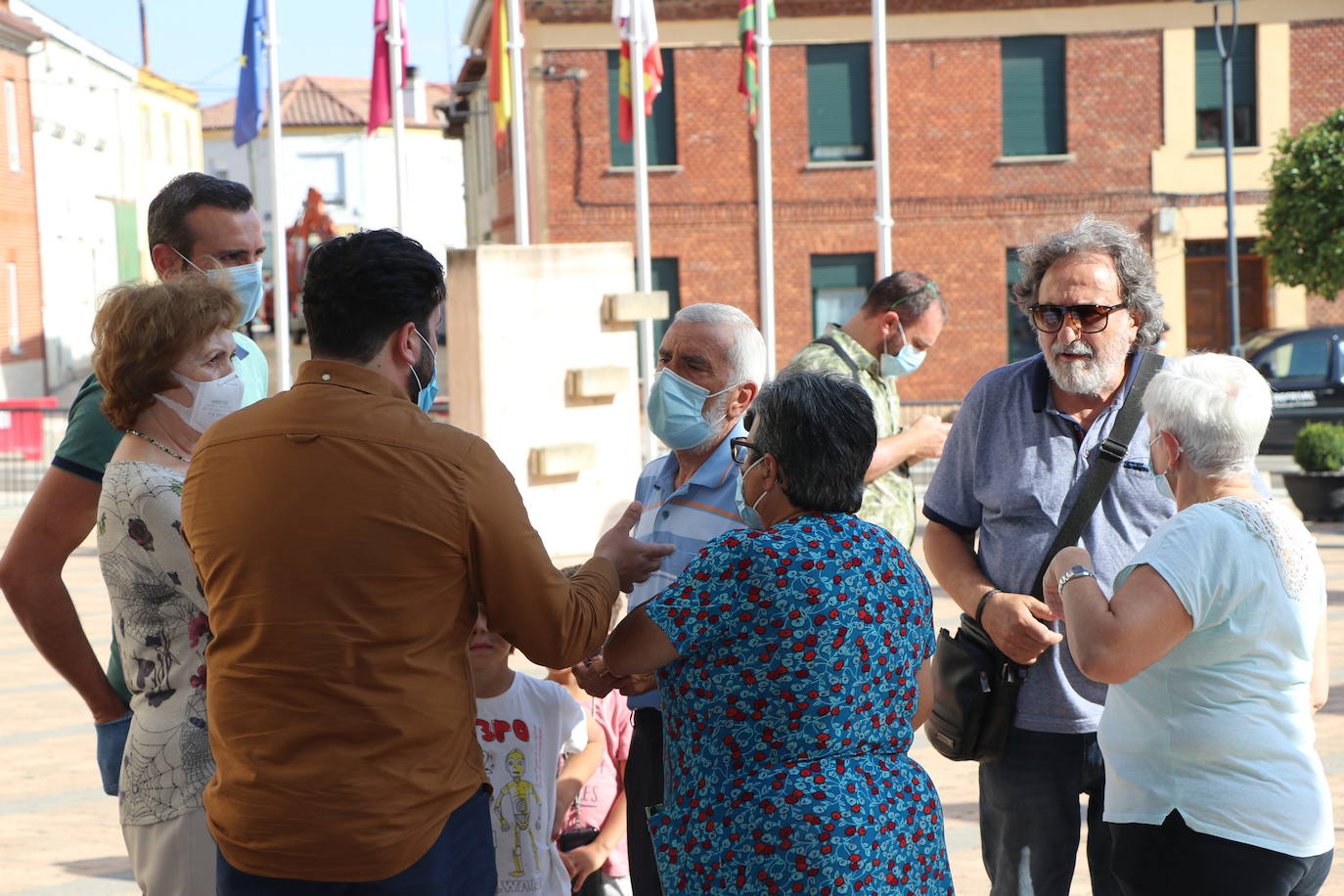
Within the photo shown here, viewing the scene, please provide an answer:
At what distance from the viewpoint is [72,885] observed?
5715 millimetres

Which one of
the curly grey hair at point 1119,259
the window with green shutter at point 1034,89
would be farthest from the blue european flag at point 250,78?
the window with green shutter at point 1034,89

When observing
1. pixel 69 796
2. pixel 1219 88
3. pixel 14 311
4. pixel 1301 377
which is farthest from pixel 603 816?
pixel 14 311

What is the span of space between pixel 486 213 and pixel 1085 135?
55.6 ft

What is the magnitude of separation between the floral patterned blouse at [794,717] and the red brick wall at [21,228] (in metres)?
36.8

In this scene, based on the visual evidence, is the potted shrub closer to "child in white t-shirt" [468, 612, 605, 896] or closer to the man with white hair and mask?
the man with white hair and mask

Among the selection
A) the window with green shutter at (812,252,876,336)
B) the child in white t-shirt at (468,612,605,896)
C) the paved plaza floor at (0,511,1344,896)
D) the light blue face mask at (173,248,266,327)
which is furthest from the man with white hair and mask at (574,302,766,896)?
the window with green shutter at (812,252,876,336)

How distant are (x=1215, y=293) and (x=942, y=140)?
6137mm

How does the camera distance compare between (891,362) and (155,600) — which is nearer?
(155,600)

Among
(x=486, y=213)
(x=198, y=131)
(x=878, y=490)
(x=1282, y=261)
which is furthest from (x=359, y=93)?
(x=878, y=490)

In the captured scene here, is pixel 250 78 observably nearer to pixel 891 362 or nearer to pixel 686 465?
pixel 891 362

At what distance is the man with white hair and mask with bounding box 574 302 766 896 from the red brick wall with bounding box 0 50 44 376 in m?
35.7

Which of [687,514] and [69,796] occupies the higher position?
[687,514]

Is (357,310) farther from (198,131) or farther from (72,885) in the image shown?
(198,131)

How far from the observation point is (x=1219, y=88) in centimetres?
2939
